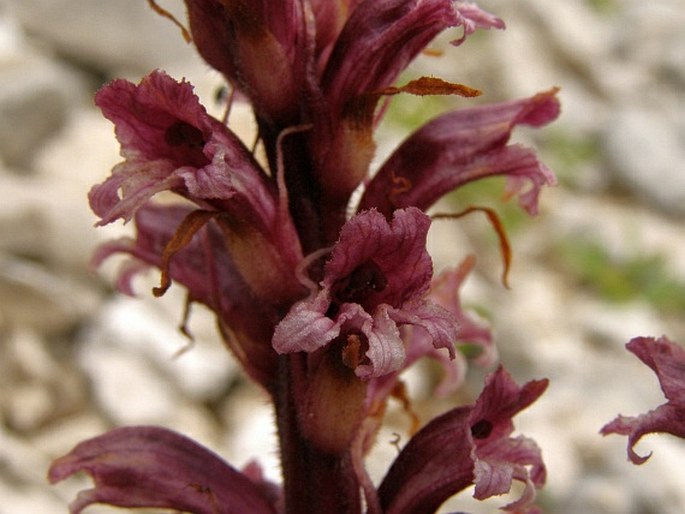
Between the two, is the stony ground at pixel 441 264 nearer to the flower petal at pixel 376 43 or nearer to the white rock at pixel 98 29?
the white rock at pixel 98 29

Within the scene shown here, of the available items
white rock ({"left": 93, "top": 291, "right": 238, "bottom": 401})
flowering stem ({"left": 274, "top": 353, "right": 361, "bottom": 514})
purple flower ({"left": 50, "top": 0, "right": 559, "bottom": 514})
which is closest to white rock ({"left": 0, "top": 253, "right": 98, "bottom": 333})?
white rock ({"left": 93, "top": 291, "right": 238, "bottom": 401})

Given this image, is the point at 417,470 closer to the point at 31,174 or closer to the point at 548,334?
the point at 31,174

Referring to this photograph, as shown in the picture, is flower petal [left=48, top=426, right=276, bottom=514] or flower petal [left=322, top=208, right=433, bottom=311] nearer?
flower petal [left=322, top=208, right=433, bottom=311]

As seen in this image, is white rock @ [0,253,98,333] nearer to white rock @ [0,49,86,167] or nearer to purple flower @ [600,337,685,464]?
white rock @ [0,49,86,167]

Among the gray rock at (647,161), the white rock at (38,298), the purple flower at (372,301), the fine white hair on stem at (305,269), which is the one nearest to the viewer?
the purple flower at (372,301)

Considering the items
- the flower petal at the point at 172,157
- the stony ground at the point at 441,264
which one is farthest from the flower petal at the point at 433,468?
the stony ground at the point at 441,264

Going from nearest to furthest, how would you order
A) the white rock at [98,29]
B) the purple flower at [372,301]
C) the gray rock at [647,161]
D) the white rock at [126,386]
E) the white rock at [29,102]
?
the purple flower at [372,301] → the white rock at [126,386] → the white rock at [29,102] → the white rock at [98,29] → the gray rock at [647,161]

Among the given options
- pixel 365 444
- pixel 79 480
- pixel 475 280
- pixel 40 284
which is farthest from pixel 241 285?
pixel 475 280

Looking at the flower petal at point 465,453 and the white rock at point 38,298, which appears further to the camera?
the white rock at point 38,298
